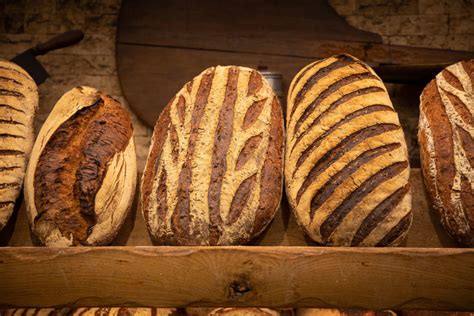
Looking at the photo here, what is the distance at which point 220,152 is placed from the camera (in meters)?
1.19

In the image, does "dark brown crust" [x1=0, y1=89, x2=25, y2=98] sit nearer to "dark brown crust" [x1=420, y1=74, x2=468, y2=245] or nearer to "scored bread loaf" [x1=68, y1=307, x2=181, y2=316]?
"scored bread loaf" [x1=68, y1=307, x2=181, y2=316]

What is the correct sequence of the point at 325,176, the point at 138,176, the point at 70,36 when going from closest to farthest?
the point at 325,176 → the point at 138,176 → the point at 70,36

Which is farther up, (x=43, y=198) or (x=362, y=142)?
(x=362, y=142)

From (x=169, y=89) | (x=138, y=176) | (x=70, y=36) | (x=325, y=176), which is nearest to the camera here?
(x=325, y=176)

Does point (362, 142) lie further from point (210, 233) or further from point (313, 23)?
point (313, 23)

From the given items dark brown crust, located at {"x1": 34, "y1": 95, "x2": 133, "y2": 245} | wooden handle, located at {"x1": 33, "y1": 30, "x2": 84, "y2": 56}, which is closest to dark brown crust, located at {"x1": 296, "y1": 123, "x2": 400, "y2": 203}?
dark brown crust, located at {"x1": 34, "y1": 95, "x2": 133, "y2": 245}

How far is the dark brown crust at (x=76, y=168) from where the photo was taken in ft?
3.83

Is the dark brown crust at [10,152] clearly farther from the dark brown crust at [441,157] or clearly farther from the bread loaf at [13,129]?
the dark brown crust at [441,157]

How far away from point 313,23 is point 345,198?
51.9 inches

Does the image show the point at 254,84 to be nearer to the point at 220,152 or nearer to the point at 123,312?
the point at 220,152

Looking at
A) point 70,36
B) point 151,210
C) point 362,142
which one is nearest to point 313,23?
point 70,36

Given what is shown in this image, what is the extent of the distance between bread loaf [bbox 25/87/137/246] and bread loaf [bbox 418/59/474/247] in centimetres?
70

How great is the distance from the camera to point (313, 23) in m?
2.27

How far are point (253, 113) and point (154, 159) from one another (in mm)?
253
